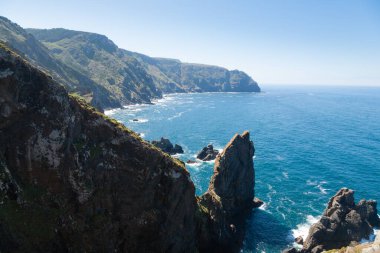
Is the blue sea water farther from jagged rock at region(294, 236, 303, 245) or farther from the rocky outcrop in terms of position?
the rocky outcrop

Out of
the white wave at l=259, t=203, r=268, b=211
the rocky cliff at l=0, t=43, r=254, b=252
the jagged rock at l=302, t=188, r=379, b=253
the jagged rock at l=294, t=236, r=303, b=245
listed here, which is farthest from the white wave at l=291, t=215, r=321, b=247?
the rocky cliff at l=0, t=43, r=254, b=252

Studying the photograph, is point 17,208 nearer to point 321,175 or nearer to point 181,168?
point 181,168

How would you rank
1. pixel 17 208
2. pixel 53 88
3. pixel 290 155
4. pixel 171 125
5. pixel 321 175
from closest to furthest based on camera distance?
1. pixel 17 208
2. pixel 53 88
3. pixel 321 175
4. pixel 290 155
5. pixel 171 125

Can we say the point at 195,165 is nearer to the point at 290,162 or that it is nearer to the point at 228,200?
the point at 290,162

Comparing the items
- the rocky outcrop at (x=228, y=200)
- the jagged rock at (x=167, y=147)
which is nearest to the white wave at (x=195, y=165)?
the jagged rock at (x=167, y=147)

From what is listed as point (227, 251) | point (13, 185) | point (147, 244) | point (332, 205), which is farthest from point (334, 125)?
point (13, 185)

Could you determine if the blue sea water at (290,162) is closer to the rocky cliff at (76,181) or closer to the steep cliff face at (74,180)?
the steep cliff face at (74,180)

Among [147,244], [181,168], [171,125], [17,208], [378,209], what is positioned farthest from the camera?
[171,125]
